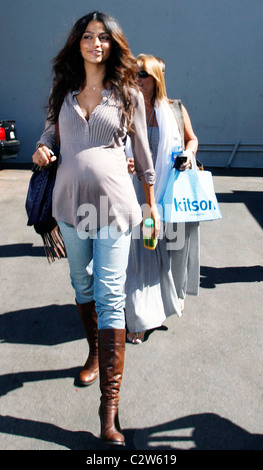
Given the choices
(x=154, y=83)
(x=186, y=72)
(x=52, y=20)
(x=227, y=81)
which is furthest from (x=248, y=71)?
(x=154, y=83)

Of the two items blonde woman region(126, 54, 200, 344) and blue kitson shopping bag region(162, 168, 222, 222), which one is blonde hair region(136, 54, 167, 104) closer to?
blonde woman region(126, 54, 200, 344)

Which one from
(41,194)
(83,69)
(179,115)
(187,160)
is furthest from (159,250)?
(83,69)

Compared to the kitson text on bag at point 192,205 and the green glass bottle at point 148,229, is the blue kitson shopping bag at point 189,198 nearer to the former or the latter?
the kitson text on bag at point 192,205

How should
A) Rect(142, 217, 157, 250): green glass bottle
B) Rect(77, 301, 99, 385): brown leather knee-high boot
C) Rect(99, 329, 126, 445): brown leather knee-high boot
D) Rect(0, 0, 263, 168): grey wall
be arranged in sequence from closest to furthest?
Rect(99, 329, 126, 445): brown leather knee-high boot → Rect(142, 217, 157, 250): green glass bottle → Rect(77, 301, 99, 385): brown leather knee-high boot → Rect(0, 0, 263, 168): grey wall

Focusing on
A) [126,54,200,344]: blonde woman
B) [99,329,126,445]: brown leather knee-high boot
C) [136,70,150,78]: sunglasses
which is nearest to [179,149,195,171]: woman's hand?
[126,54,200,344]: blonde woman

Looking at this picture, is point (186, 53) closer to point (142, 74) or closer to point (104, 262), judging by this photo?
point (142, 74)

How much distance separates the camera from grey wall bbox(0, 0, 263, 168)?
33.7 feet

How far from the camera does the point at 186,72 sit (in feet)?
34.8

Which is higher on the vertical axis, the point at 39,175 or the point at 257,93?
the point at 39,175

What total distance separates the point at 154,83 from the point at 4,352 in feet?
6.37

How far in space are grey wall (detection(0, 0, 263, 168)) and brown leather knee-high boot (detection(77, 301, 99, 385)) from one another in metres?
9.05

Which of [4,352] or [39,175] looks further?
[4,352]
